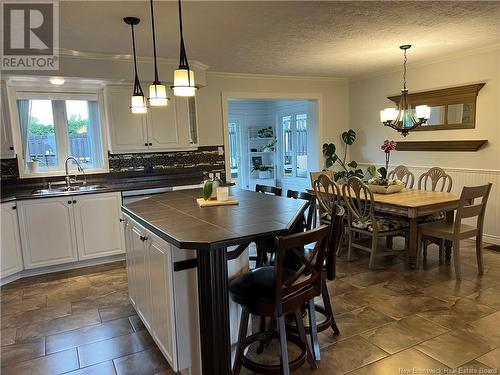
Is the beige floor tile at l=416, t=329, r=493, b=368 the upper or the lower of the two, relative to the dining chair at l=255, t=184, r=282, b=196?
lower

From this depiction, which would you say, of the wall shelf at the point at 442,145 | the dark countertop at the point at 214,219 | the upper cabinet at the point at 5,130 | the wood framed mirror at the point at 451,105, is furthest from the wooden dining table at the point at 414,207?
the upper cabinet at the point at 5,130

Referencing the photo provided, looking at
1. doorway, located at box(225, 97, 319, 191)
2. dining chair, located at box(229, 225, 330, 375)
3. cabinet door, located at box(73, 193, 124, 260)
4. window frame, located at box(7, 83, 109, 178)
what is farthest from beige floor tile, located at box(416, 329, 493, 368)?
doorway, located at box(225, 97, 319, 191)

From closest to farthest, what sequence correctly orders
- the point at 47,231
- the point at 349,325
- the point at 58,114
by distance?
the point at 349,325 → the point at 47,231 → the point at 58,114

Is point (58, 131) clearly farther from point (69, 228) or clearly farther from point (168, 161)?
point (168, 161)

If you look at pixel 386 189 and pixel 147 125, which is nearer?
pixel 386 189

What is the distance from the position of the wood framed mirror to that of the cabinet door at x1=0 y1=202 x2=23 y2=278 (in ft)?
17.6

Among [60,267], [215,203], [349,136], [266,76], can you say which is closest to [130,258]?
[215,203]

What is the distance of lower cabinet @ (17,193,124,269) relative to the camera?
12.7ft

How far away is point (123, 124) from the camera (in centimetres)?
456

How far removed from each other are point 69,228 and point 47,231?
0.22m

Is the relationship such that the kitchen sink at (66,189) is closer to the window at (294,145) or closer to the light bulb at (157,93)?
the light bulb at (157,93)

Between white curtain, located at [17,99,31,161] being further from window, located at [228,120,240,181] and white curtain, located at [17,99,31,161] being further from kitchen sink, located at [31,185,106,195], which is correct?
window, located at [228,120,240,181]

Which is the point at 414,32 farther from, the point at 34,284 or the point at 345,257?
the point at 34,284

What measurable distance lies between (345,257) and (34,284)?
134 inches
